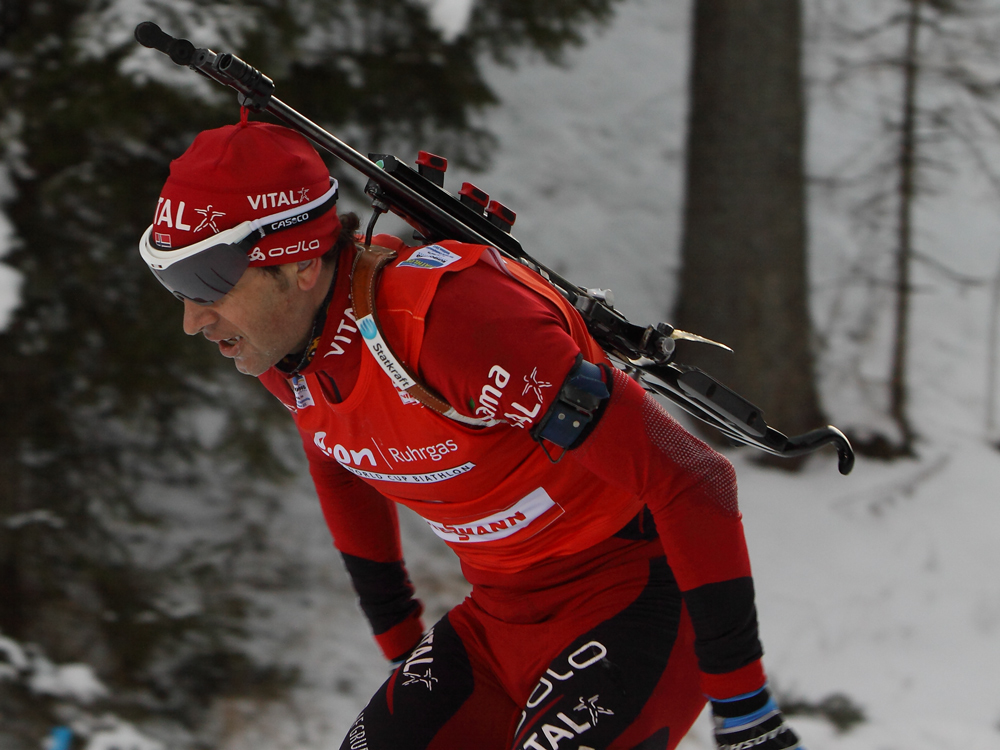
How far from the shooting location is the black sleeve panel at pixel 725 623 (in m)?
1.81

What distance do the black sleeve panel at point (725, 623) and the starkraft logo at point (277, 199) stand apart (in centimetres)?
109

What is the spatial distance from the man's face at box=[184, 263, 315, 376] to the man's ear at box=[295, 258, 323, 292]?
11mm

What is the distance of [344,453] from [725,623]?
878 mm

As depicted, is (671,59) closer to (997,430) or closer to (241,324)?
(997,430)

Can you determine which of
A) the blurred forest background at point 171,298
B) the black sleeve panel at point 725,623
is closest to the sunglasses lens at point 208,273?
the black sleeve panel at point 725,623

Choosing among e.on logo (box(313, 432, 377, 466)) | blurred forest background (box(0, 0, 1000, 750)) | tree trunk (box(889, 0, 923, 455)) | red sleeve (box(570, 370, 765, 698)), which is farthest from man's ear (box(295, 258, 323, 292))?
tree trunk (box(889, 0, 923, 455))

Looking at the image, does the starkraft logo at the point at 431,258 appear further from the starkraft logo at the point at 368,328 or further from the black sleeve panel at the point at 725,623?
the black sleeve panel at the point at 725,623

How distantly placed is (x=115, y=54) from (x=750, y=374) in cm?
399

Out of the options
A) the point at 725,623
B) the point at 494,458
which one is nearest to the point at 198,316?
the point at 494,458

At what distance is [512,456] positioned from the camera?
2.04 m

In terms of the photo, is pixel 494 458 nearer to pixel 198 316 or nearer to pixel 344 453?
pixel 344 453

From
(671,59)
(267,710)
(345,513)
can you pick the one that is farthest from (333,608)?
(671,59)

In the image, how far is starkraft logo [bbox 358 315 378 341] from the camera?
6.13 ft

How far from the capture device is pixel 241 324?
1990 millimetres
